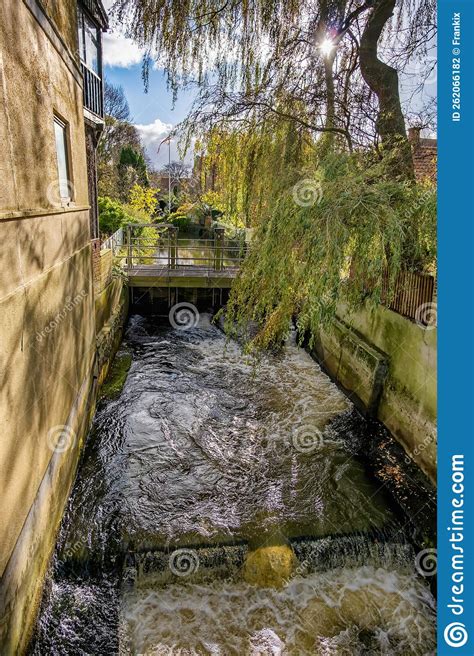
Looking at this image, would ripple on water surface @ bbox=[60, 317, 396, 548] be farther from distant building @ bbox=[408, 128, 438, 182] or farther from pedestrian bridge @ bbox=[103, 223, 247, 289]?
distant building @ bbox=[408, 128, 438, 182]

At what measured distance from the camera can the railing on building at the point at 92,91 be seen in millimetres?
7910

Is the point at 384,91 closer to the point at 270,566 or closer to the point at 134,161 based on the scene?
the point at 270,566

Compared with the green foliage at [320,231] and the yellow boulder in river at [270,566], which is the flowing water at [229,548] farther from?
the green foliage at [320,231]

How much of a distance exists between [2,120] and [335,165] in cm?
358

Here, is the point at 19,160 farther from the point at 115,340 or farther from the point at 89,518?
the point at 115,340

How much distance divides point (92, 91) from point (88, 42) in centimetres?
93

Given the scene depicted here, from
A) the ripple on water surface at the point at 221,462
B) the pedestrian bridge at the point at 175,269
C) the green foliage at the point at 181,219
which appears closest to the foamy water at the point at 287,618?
the ripple on water surface at the point at 221,462

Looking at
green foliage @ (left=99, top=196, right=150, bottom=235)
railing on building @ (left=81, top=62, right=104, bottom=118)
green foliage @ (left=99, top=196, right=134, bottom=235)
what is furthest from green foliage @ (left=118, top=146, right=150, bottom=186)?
railing on building @ (left=81, top=62, right=104, bottom=118)

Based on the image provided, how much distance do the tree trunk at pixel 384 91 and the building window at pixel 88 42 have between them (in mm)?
5018

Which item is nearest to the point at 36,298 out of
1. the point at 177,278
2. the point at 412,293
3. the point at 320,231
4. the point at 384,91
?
the point at 320,231

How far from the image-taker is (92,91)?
8398 mm

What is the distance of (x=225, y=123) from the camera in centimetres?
563

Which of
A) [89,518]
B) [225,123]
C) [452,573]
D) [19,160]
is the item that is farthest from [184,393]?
[452,573]

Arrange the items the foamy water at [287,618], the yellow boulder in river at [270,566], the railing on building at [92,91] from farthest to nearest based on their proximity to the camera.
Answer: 1. the railing on building at [92,91]
2. the yellow boulder in river at [270,566]
3. the foamy water at [287,618]
